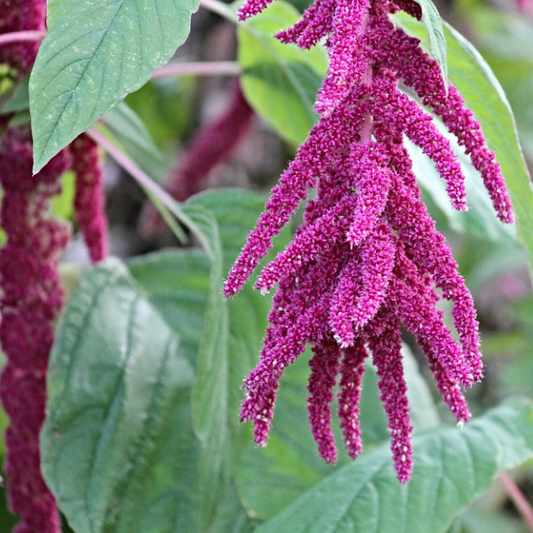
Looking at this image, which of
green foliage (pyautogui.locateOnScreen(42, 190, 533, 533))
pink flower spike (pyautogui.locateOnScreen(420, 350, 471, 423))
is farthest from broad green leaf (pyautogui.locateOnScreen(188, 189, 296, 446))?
pink flower spike (pyautogui.locateOnScreen(420, 350, 471, 423))

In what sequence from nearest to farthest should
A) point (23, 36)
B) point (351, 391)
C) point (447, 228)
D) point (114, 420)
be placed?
point (351, 391) → point (23, 36) → point (114, 420) → point (447, 228)

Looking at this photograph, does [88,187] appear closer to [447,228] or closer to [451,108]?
[451,108]

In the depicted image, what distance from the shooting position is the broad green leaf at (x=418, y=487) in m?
0.80

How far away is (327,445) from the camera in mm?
631

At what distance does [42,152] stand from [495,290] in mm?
2283

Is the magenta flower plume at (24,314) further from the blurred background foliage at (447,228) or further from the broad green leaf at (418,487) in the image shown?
the blurred background foliage at (447,228)

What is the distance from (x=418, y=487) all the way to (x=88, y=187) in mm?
473

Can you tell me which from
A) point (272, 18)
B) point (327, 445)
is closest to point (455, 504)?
point (327, 445)

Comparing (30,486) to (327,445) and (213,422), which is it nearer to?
(213,422)

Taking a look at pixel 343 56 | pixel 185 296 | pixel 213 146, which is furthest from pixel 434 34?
pixel 213 146

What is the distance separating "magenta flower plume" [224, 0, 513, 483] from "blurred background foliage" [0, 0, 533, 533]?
4.34 feet

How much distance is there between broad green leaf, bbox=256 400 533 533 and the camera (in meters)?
0.80

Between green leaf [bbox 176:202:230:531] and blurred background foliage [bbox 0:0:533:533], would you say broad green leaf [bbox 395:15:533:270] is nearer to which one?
green leaf [bbox 176:202:230:531]

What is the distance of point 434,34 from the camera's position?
55cm
